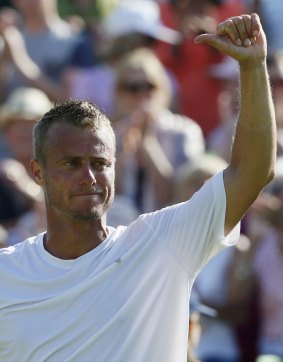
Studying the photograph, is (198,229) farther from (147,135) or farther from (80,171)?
(147,135)

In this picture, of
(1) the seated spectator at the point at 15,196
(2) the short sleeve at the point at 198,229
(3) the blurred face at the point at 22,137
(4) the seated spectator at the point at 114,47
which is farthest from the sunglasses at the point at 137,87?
(2) the short sleeve at the point at 198,229

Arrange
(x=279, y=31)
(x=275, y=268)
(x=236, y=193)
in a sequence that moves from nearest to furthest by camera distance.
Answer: (x=236, y=193), (x=275, y=268), (x=279, y=31)

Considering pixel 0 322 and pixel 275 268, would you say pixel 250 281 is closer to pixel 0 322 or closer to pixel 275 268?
pixel 275 268

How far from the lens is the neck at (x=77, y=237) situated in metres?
3.91

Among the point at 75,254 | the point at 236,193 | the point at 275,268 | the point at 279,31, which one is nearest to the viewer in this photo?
the point at 236,193

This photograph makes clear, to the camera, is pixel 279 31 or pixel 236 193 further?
pixel 279 31

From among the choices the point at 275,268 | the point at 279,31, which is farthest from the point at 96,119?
the point at 279,31

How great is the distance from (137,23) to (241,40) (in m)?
5.20

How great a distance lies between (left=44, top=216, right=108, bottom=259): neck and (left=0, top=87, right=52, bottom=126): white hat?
4.09m

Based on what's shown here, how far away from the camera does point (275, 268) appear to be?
685 centimetres

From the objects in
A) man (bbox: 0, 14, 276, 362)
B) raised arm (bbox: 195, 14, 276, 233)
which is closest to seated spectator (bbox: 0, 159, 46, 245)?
man (bbox: 0, 14, 276, 362)

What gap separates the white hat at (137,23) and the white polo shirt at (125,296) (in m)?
5.01

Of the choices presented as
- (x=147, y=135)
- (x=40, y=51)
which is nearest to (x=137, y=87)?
(x=147, y=135)

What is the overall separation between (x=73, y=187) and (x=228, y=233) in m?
0.53
